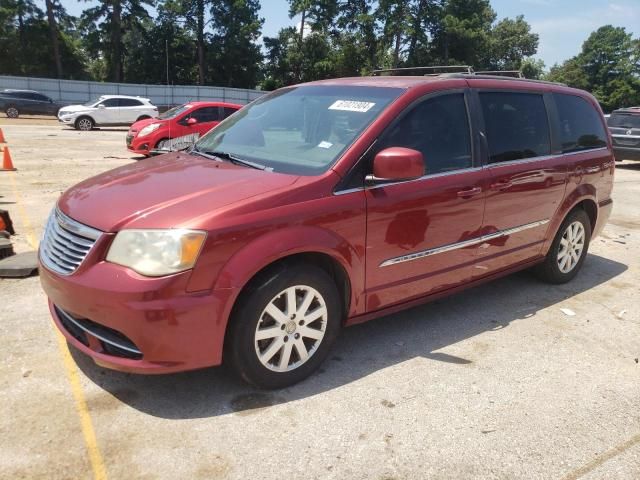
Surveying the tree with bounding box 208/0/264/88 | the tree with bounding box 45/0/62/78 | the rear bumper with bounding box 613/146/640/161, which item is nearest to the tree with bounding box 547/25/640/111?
the tree with bounding box 208/0/264/88

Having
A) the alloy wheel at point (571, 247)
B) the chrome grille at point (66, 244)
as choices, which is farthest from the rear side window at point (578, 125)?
the chrome grille at point (66, 244)

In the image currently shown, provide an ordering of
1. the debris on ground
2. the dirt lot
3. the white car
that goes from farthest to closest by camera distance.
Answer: the white car → the debris on ground → the dirt lot

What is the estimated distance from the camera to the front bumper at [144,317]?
2621 mm

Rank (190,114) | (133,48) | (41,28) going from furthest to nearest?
1. (133,48)
2. (41,28)
3. (190,114)

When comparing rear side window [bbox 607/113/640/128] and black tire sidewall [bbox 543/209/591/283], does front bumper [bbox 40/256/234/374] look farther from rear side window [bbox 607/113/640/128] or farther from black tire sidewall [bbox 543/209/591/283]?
rear side window [bbox 607/113/640/128]

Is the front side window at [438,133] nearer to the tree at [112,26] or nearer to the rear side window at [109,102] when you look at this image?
the rear side window at [109,102]

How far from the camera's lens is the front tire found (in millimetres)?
2896

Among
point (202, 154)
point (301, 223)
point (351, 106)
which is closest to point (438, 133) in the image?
point (351, 106)

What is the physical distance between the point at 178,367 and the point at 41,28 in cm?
5261

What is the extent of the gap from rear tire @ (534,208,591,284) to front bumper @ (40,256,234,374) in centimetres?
348

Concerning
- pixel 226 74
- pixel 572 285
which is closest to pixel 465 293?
pixel 572 285

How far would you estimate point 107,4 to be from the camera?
158 feet

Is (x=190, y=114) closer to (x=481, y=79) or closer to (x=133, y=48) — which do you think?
(x=481, y=79)

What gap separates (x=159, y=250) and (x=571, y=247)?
4090 mm
